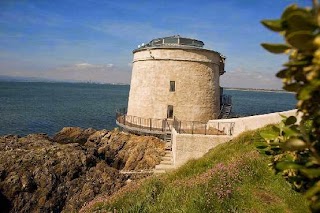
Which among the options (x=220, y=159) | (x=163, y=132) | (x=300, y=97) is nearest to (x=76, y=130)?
(x=163, y=132)

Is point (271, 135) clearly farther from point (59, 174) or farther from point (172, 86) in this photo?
point (172, 86)

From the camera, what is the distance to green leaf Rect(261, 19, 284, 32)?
182cm

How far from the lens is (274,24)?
1831mm

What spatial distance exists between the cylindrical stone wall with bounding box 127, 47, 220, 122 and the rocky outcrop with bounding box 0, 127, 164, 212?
3.67 meters

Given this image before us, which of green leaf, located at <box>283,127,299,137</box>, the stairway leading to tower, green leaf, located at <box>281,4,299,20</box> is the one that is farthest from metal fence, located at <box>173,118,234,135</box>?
green leaf, located at <box>281,4,299,20</box>

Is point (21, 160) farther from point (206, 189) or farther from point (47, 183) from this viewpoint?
point (206, 189)

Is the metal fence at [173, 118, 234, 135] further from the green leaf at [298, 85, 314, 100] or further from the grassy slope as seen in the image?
the green leaf at [298, 85, 314, 100]

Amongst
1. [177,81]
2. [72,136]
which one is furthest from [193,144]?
[72,136]

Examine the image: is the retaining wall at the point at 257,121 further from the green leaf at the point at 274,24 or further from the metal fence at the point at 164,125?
the green leaf at the point at 274,24

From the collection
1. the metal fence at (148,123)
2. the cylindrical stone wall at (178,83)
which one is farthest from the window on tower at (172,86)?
the metal fence at (148,123)

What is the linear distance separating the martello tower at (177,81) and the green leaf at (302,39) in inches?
1003

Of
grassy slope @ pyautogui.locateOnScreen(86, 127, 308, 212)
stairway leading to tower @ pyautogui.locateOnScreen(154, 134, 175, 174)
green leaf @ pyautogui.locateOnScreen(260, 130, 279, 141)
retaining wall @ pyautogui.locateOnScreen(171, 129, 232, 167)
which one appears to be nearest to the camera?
green leaf @ pyautogui.locateOnScreen(260, 130, 279, 141)

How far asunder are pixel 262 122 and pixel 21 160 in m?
16.0

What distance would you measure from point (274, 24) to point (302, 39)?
0.75ft
